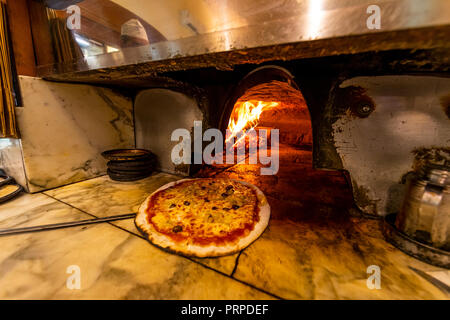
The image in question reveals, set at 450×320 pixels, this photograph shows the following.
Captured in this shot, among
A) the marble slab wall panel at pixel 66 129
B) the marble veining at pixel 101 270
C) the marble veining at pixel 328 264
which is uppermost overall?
the marble slab wall panel at pixel 66 129

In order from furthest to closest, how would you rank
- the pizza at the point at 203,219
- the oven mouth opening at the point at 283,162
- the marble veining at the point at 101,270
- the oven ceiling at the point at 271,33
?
the oven mouth opening at the point at 283,162 < the pizza at the point at 203,219 < the marble veining at the point at 101,270 < the oven ceiling at the point at 271,33

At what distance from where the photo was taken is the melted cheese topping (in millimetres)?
1076

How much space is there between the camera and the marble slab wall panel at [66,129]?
1615mm

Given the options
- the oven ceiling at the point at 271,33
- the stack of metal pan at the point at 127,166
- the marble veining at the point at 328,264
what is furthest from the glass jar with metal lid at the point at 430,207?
the stack of metal pan at the point at 127,166

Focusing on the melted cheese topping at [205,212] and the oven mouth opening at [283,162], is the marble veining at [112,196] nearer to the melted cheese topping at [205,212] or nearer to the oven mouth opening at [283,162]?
the melted cheese topping at [205,212]

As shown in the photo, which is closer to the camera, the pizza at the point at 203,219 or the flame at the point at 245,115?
the pizza at the point at 203,219

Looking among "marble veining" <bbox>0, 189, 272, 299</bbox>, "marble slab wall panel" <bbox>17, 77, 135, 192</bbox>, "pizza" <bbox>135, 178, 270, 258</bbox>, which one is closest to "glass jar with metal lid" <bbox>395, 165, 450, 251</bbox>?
"pizza" <bbox>135, 178, 270, 258</bbox>

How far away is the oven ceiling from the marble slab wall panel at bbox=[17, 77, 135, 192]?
1.09 feet

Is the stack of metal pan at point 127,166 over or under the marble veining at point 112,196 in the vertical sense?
over

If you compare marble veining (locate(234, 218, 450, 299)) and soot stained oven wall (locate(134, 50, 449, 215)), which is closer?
marble veining (locate(234, 218, 450, 299))

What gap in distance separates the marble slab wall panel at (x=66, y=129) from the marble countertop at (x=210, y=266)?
2.02 ft

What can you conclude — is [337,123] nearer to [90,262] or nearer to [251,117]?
[90,262]

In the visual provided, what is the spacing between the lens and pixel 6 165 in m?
1.74

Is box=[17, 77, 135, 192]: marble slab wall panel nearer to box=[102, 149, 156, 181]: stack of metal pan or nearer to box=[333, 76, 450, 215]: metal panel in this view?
box=[102, 149, 156, 181]: stack of metal pan
